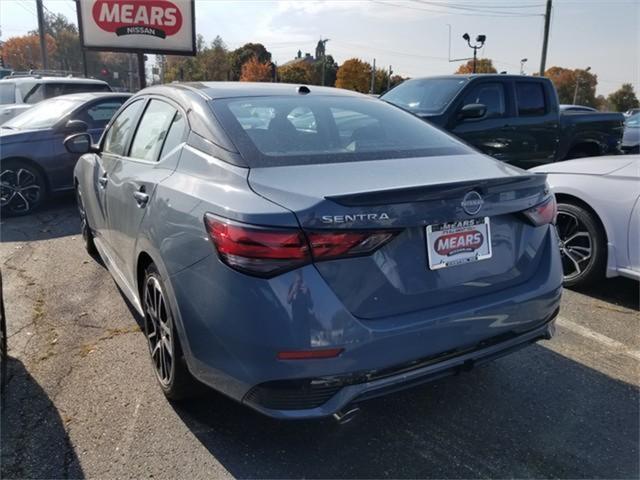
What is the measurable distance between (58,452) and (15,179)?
5.49 m

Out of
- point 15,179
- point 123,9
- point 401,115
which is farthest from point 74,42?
point 401,115

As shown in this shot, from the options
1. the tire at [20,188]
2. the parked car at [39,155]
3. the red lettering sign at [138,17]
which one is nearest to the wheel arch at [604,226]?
the parked car at [39,155]

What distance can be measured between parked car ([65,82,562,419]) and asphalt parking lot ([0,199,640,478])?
30cm

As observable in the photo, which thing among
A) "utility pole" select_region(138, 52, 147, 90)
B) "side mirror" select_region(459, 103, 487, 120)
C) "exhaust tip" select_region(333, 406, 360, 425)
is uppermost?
"utility pole" select_region(138, 52, 147, 90)

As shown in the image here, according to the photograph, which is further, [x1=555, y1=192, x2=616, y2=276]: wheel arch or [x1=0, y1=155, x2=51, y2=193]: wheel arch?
[x1=0, y1=155, x2=51, y2=193]: wheel arch

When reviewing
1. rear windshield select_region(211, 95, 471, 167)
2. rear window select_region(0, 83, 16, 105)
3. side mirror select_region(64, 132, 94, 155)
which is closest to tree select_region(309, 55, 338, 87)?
rear window select_region(0, 83, 16, 105)

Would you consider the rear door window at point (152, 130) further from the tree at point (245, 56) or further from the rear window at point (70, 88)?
the tree at point (245, 56)

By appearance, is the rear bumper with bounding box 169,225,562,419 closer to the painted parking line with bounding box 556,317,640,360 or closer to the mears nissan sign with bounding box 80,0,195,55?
the painted parking line with bounding box 556,317,640,360

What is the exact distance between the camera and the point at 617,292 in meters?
4.42

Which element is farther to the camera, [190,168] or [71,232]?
[71,232]

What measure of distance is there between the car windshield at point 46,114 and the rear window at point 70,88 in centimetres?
321

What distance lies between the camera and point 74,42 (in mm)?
79250

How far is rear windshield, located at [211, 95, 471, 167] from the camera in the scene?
247 centimetres

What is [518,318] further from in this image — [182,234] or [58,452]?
[58,452]
